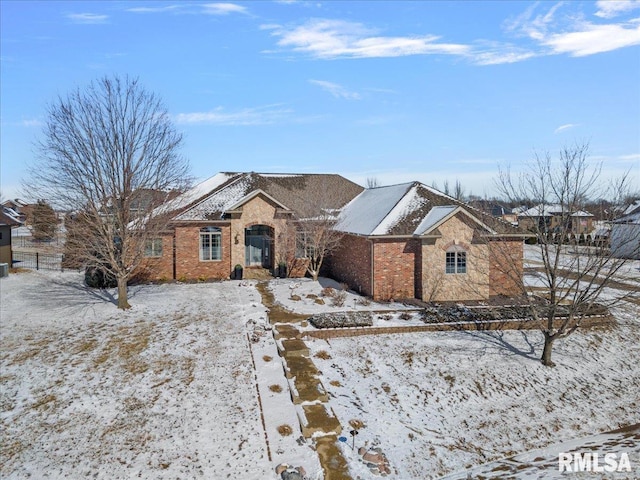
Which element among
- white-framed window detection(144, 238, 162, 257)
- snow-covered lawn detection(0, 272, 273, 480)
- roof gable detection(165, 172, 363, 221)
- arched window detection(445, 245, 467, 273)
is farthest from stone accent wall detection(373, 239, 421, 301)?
white-framed window detection(144, 238, 162, 257)

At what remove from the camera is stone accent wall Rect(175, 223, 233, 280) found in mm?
23844

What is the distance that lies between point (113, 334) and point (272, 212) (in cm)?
1236

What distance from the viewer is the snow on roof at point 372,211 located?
20.2 metres

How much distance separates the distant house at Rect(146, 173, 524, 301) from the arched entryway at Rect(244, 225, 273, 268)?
0.21 ft

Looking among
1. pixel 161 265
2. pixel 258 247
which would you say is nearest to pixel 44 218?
pixel 161 265

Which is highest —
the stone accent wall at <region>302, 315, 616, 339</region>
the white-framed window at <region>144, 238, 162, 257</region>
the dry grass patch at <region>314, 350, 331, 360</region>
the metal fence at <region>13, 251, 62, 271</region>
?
the white-framed window at <region>144, 238, 162, 257</region>

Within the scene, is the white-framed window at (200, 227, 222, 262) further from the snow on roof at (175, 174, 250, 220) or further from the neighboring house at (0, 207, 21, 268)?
the neighboring house at (0, 207, 21, 268)

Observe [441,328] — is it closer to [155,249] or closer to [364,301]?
[364,301]

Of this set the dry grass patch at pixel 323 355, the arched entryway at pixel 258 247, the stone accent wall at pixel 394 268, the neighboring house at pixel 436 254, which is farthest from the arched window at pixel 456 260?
the arched entryway at pixel 258 247

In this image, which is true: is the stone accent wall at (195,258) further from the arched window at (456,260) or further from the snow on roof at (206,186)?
the arched window at (456,260)

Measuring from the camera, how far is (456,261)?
64.6ft

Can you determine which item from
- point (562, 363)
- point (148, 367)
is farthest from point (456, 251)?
point (148, 367)

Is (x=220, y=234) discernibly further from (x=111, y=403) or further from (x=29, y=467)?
(x=29, y=467)

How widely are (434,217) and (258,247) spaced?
38.3ft
